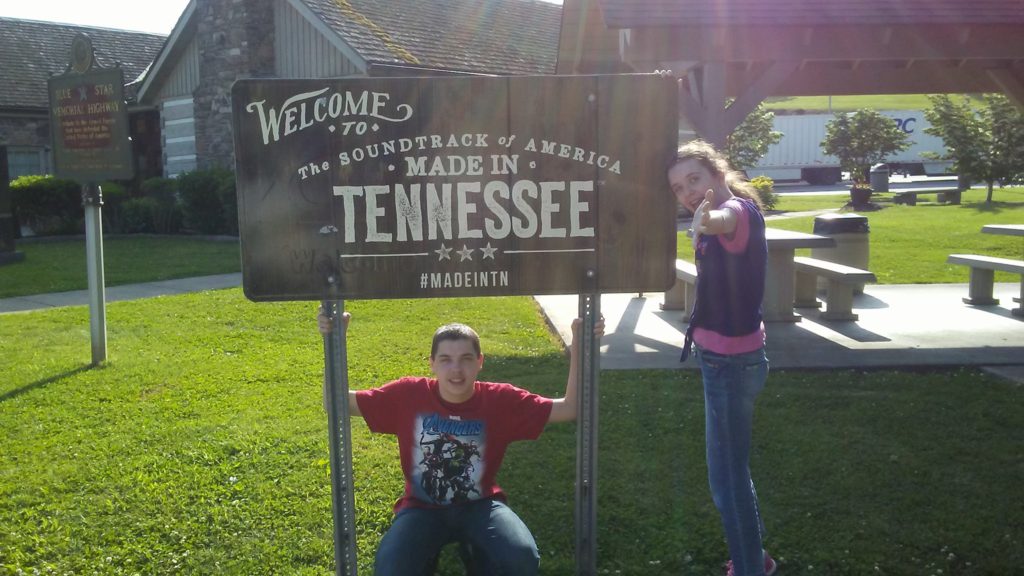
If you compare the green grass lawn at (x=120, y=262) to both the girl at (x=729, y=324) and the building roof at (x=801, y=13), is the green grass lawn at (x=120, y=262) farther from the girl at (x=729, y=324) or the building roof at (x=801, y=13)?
the girl at (x=729, y=324)

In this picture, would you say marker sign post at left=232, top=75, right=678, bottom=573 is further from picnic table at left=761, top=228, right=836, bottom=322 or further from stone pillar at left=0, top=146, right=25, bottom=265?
stone pillar at left=0, top=146, right=25, bottom=265

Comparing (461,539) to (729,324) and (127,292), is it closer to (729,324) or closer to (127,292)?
(729,324)

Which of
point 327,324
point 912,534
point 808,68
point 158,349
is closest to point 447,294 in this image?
point 327,324

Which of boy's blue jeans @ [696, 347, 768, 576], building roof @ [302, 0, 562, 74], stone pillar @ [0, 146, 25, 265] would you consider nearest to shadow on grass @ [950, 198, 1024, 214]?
building roof @ [302, 0, 562, 74]

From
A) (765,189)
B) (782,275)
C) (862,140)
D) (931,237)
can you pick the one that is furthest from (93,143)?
(862,140)

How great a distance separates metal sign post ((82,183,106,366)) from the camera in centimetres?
732

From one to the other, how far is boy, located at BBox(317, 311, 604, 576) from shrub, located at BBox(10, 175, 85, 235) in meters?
17.5

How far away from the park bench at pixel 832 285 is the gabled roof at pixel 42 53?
17.4 metres

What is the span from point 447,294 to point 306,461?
2.37 metres

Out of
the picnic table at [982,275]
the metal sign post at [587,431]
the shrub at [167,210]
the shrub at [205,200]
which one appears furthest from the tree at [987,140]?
the metal sign post at [587,431]

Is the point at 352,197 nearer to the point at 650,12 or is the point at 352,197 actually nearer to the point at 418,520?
the point at 418,520

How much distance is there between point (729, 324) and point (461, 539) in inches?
46.5

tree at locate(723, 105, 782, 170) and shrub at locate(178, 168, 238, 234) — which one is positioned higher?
tree at locate(723, 105, 782, 170)

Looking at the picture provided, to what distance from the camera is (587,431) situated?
329 cm
